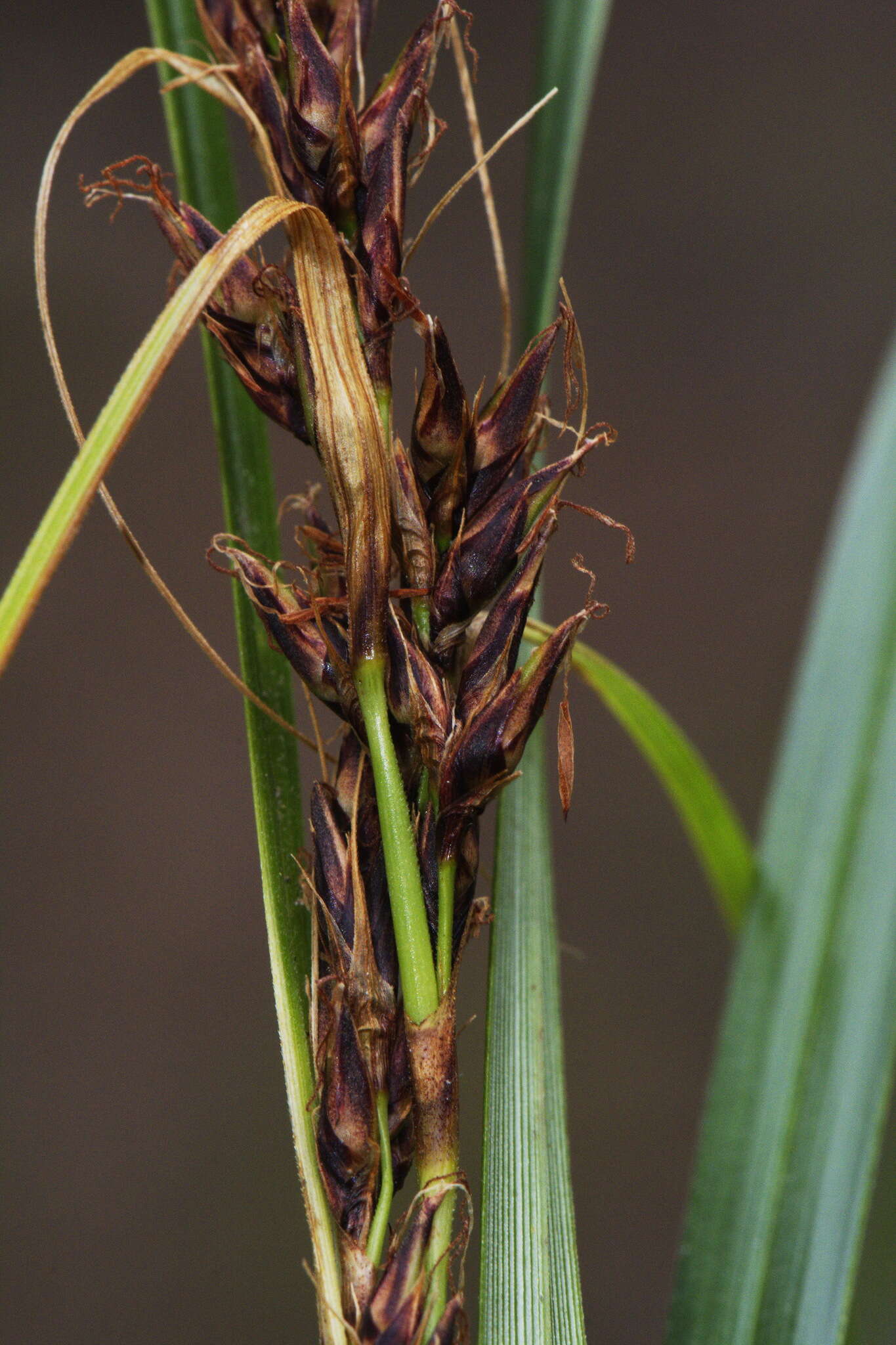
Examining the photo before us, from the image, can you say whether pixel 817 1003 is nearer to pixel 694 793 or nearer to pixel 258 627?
pixel 694 793

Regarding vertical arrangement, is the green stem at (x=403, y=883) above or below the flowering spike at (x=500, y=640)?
below

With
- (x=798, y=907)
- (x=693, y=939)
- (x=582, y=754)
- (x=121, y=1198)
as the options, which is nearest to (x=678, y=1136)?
(x=693, y=939)

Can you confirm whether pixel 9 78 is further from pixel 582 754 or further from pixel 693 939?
pixel 693 939

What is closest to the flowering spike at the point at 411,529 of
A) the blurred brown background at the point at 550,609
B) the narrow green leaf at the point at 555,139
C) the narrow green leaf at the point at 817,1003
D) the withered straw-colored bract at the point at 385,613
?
the withered straw-colored bract at the point at 385,613

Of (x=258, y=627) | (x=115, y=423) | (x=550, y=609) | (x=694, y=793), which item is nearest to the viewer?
(x=115, y=423)

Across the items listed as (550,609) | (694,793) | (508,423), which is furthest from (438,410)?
(550,609)

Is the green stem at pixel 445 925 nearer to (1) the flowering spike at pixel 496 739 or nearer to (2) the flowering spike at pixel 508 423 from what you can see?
(1) the flowering spike at pixel 496 739
